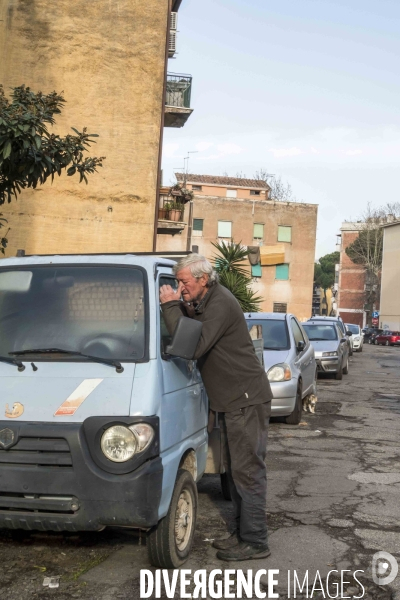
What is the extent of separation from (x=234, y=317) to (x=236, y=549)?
1.52 m

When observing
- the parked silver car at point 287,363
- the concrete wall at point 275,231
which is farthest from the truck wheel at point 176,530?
the concrete wall at point 275,231

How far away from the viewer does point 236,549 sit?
520 cm

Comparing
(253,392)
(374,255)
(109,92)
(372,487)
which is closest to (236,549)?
(253,392)

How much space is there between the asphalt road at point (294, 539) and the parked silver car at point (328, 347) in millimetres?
11130

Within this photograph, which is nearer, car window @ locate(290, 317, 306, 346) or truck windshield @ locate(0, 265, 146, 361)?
truck windshield @ locate(0, 265, 146, 361)

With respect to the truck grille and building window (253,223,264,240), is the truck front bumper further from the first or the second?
building window (253,223,264,240)

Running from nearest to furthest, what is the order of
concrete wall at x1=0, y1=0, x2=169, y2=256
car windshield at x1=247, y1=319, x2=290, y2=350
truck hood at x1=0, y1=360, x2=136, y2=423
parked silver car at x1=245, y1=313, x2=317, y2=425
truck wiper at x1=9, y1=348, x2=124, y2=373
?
truck hood at x1=0, y1=360, x2=136, y2=423, truck wiper at x1=9, y1=348, x2=124, y2=373, parked silver car at x1=245, y1=313, x2=317, y2=425, car windshield at x1=247, y1=319, x2=290, y2=350, concrete wall at x1=0, y1=0, x2=169, y2=256

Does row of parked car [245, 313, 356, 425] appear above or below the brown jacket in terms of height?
below

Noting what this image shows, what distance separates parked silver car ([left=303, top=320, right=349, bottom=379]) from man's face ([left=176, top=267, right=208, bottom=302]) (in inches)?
656

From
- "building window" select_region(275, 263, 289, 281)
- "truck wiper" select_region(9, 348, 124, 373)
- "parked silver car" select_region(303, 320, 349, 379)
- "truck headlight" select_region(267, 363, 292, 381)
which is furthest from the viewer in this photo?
"building window" select_region(275, 263, 289, 281)

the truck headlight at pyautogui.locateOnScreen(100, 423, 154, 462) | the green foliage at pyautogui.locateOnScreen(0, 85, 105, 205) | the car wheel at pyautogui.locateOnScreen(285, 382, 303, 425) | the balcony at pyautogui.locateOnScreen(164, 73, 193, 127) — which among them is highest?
the balcony at pyautogui.locateOnScreen(164, 73, 193, 127)

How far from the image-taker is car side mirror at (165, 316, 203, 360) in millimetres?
4719

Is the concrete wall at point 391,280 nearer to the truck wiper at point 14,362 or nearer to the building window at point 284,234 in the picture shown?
the building window at point 284,234

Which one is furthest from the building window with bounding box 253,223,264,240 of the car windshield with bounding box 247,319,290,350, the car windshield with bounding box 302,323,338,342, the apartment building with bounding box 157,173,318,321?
the car windshield with bounding box 247,319,290,350
